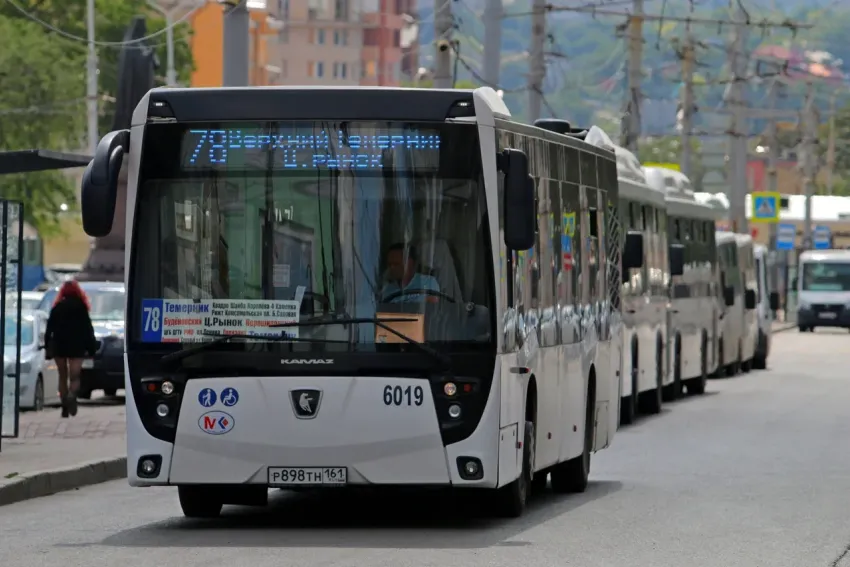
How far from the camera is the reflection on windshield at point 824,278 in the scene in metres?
77.0

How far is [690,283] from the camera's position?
3491cm

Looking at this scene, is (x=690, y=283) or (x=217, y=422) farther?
(x=690, y=283)

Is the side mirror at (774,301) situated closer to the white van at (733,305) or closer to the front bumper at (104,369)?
the white van at (733,305)

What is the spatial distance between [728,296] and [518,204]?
26955mm

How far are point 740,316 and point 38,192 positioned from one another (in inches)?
1352

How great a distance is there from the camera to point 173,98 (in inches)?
550

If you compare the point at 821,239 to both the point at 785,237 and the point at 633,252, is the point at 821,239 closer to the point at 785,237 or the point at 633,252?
the point at 785,237

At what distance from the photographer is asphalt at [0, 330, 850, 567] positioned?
496 inches

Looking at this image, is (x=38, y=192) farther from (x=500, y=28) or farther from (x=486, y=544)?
(x=486, y=544)

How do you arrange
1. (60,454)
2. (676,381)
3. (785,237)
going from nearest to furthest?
1. (60,454)
2. (676,381)
3. (785,237)

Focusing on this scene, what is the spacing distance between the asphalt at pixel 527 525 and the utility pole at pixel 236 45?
5.98 metres

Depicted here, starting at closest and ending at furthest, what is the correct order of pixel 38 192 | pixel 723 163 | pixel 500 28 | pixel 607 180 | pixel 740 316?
pixel 607 180 < pixel 500 28 < pixel 740 316 < pixel 723 163 < pixel 38 192

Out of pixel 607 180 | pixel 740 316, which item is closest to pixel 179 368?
pixel 607 180

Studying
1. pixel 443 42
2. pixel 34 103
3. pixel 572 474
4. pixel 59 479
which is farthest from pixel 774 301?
pixel 59 479
